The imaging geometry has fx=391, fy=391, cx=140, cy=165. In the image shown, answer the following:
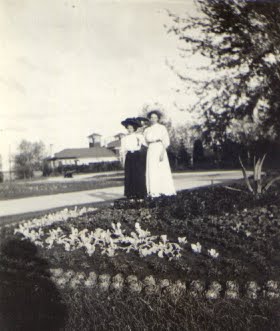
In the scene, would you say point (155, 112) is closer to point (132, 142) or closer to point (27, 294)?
point (132, 142)

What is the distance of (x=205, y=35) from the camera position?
23.4 feet

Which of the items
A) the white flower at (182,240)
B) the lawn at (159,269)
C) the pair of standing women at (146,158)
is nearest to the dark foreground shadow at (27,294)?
the lawn at (159,269)

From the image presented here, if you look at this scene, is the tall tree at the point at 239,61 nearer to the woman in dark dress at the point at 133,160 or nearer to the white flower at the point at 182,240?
the woman in dark dress at the point at 133,160

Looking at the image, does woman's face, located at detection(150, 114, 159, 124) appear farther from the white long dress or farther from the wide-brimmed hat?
the wide-brimmed hat

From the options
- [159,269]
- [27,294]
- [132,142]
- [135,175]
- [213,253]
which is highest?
[132,142]

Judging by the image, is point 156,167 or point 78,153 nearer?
point 156,167

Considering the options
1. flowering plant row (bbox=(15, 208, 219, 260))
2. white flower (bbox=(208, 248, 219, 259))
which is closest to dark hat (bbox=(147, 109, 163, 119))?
flowering plant row (bbox=(15, 208, 219, 260))

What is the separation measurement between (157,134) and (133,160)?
1.17 meters

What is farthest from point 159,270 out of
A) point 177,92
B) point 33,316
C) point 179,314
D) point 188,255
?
point 177,92

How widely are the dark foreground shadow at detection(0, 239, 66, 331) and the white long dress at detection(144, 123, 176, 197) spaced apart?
3198 millimetres

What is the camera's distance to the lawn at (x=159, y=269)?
10.1 ft

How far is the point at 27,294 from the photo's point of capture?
12.6 feet

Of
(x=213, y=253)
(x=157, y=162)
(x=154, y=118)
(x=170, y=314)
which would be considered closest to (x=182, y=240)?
(x=213, y=253)

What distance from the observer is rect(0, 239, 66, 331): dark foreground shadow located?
11.0ft
